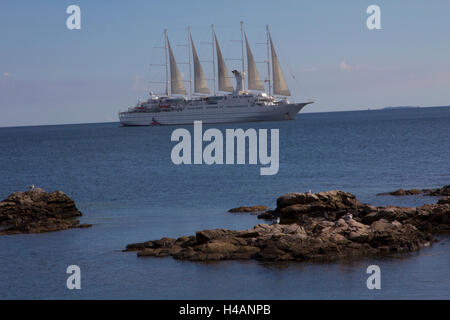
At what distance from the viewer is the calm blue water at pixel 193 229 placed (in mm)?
15828

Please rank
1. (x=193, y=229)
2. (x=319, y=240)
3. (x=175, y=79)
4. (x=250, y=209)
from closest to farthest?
(x=319, y=240) < (x=193, y=229) < (x=250, y=209) < (x=175, y=79)

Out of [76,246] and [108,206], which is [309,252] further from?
[108,206]

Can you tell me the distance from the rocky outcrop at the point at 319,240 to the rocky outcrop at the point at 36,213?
5520 mm

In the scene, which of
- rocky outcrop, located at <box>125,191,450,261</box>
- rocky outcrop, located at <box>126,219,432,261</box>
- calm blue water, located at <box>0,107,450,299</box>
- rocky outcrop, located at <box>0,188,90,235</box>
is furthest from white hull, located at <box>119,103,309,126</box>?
rocky outcrop, located at <box>126,219,432,261</box>

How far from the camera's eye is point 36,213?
2577 cm

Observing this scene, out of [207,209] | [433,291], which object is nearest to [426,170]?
[207,209]

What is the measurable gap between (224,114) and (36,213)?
88.6 meters

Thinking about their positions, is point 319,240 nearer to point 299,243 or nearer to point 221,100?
point 299,243

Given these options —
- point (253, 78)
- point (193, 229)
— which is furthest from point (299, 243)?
point (253, 78)

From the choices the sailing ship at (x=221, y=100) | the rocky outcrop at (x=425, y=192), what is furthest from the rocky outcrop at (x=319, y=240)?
the sailing ship at (x=221, y=100)

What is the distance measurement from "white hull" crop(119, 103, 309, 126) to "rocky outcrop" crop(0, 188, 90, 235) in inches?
3310

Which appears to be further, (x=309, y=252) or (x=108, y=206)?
(x=108, y=206)
